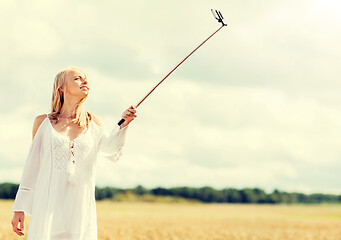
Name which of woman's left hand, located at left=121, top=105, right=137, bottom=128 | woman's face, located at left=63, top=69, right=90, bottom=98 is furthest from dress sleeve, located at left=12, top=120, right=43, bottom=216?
woman's left hand, located at left=121, top=105, right=137, bottom=128

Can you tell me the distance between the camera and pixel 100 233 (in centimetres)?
1555

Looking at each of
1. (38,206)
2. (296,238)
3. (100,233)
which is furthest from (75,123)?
(296,238)

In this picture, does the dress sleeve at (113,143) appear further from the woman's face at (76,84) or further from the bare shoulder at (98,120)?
the woman's face at (76,84)

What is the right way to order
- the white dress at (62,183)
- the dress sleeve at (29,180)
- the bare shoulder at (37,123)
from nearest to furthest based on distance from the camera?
the white dress at (62,183)
the dress sleeve at (29,180)
the bare shoulder at (37,123)

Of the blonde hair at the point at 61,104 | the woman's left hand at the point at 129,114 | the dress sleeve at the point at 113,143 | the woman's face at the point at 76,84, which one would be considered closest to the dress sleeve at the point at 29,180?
the blonde hair at the point at 61,104

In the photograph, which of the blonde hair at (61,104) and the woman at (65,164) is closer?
the woman at (65,164)

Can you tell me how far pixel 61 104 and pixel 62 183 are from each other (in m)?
0.74

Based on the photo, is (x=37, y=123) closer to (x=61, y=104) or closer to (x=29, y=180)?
(x=61, y=104)

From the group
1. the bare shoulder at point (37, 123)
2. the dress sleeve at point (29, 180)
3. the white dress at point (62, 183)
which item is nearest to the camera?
the white dress at point (62, 183)

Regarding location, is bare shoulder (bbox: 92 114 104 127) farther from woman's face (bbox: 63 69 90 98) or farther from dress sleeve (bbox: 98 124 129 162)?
woman's face (bbox: 63 69 90 98)

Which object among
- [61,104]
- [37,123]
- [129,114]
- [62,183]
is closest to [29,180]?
[62,183]

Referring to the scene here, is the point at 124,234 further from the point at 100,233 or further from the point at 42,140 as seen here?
the point at 42,140

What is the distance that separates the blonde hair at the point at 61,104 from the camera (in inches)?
205

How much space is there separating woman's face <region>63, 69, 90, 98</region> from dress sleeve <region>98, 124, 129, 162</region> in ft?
1.33
